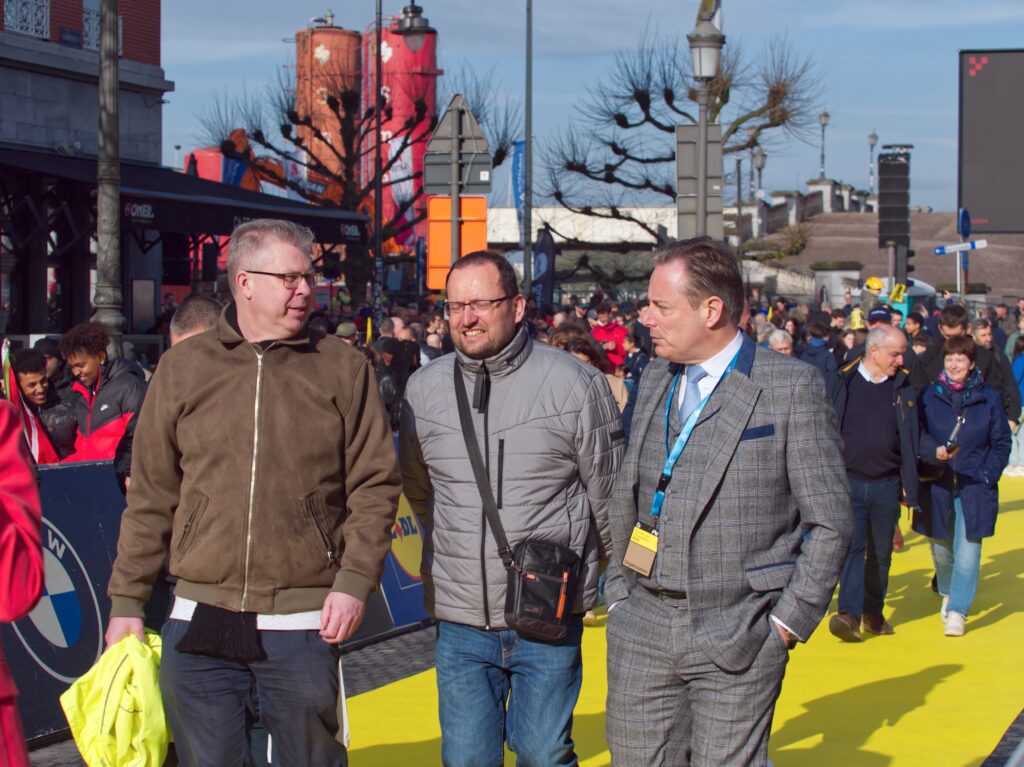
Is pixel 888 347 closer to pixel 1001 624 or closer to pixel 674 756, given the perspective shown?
pixel 1001 624

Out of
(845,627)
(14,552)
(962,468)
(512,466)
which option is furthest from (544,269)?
(14,552)

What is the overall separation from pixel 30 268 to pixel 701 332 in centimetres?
2016

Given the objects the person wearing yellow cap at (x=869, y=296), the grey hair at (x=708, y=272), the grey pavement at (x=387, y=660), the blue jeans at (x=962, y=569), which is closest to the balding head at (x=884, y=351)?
the blue jeans at (x=962, y=569)

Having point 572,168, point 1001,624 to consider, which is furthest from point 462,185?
point 572,168

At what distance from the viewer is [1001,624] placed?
9789 mm

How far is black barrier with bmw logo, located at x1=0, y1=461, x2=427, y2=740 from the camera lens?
6.57m

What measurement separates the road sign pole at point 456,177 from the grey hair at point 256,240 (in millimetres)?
8399

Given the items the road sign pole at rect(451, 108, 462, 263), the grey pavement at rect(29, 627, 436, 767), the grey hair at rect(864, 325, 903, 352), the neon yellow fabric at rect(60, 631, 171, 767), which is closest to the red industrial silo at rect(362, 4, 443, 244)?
the road sign pole at rect(451, 108, 462, 263)

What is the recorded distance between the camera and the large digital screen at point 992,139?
29.4m

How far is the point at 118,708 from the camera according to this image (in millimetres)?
3961

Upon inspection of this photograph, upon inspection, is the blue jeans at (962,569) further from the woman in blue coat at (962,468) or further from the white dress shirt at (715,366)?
the white dress shirt at (715,366)

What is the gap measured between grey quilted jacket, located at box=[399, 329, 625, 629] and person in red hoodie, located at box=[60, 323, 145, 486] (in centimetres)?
224

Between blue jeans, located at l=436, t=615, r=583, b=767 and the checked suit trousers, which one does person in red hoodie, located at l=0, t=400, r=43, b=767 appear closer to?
the checked suit trousers

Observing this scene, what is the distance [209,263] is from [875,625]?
22806 mm
